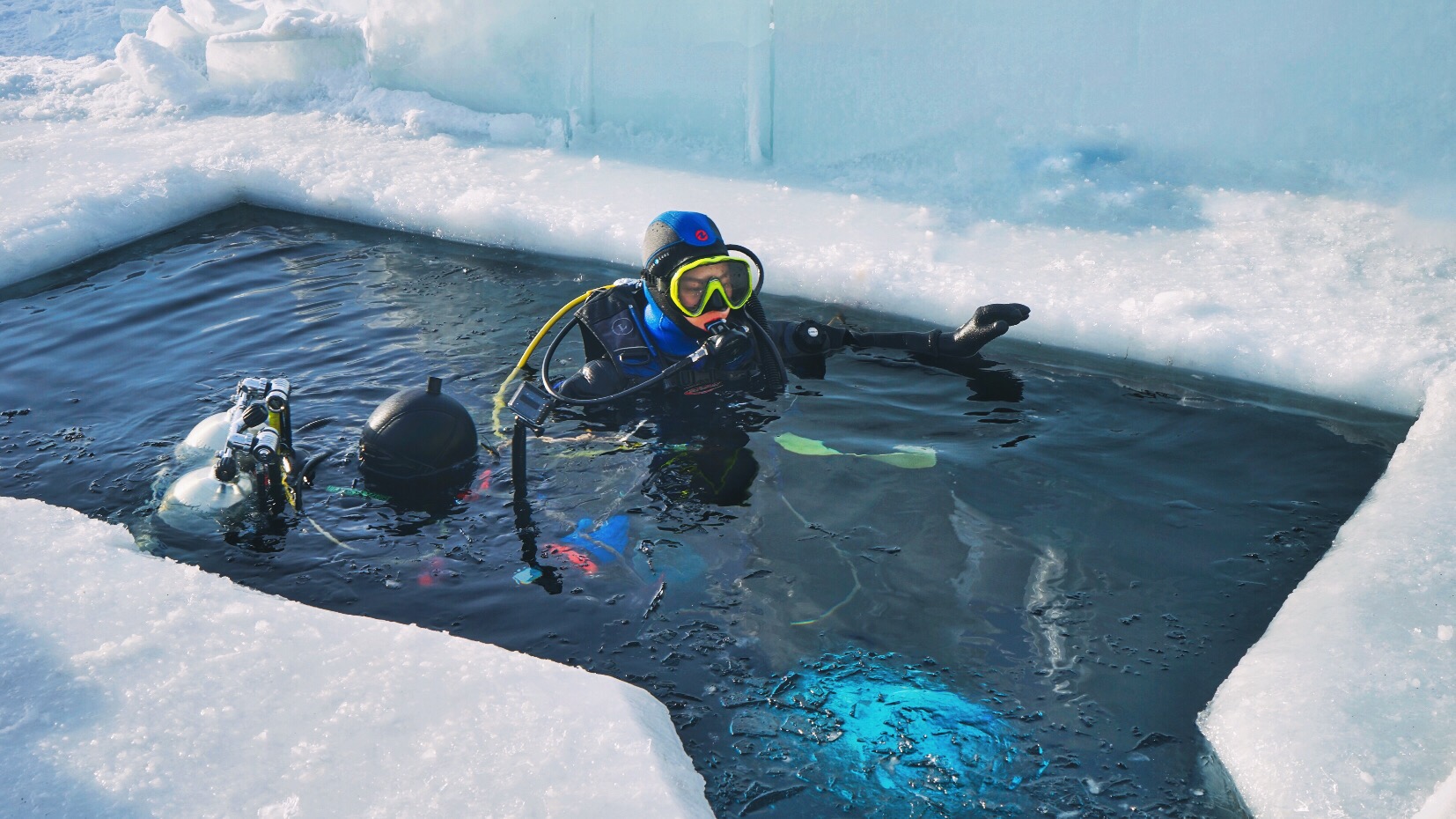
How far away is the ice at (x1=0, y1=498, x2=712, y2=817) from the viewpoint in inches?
96.8

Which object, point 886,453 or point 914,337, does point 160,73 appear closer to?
point 914,337

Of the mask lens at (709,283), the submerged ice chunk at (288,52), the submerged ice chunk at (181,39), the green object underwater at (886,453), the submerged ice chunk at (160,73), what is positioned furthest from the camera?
the submerged ice chunk at (181,39)

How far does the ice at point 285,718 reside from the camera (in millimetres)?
2459

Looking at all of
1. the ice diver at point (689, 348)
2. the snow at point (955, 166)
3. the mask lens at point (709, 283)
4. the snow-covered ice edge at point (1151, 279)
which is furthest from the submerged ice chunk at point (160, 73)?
the mask lens at point (709, 283)

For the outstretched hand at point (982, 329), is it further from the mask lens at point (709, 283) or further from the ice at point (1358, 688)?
the ice at point (1358, 688)

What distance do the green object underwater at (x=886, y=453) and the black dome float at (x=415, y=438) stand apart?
1415mm

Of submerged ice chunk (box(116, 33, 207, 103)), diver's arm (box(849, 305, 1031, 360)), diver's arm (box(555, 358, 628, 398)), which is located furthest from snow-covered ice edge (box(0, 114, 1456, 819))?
diver's arm (box(555, 358, 628, 398))

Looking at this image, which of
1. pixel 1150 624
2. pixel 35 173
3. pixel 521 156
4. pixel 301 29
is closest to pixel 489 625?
pixel 1150 624

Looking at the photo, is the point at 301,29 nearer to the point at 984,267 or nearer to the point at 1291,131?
the point at 984,267

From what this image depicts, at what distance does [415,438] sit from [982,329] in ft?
9.03

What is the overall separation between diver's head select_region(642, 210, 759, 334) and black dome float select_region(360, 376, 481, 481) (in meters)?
1.13

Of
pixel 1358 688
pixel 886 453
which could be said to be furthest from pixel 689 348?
pixel 1358 688

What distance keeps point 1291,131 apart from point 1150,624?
4.90 m

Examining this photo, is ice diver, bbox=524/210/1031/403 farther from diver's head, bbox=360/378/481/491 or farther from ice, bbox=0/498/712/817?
ice, bbox=0/498/712/817
